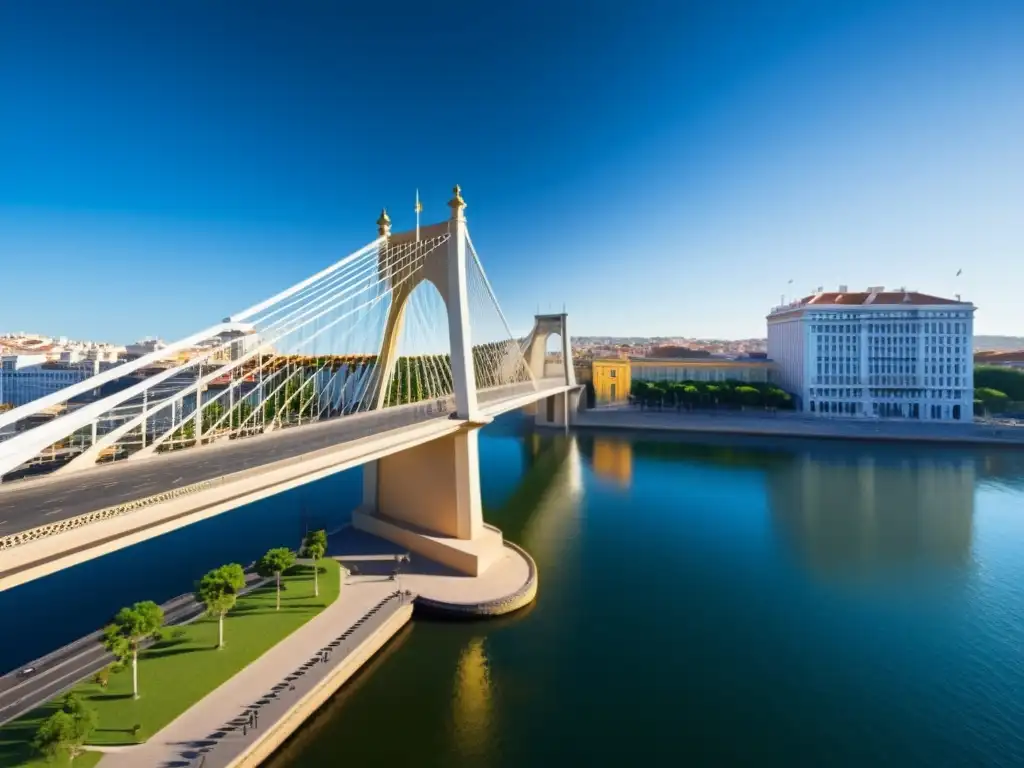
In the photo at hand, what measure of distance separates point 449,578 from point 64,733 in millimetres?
6985

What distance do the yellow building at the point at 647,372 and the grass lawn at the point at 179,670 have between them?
37.2m

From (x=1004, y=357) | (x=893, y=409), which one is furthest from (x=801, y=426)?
(x=1004, y=357)

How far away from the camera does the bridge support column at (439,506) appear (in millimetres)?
12523

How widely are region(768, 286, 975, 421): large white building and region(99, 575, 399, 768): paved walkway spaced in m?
35.9

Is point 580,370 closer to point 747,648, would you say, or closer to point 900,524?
point 900,524

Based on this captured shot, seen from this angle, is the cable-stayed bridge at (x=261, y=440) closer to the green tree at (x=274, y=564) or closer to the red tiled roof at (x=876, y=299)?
the green tree at (x=274, y=564)

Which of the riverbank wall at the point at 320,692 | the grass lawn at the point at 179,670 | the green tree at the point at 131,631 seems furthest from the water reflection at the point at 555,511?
the green tree at the point at 131,631

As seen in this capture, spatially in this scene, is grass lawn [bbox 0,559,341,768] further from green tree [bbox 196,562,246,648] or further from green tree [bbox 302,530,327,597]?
green tree [bbox 302,530,327,597]

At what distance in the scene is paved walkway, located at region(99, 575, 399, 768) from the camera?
618 centimetres

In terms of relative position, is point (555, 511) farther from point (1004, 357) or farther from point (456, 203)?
point (1004, 357)

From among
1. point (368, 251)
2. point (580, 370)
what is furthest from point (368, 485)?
point (580, 370)

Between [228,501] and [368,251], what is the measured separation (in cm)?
938

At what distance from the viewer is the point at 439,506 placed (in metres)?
13.3

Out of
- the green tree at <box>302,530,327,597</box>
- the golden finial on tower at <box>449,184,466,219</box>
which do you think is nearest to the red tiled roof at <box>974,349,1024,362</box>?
the golden finial on tower at <box>449,184,466,219</box>
